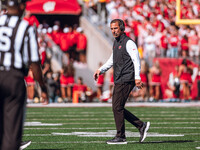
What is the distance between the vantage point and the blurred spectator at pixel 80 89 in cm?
2141

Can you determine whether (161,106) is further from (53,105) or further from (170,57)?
(170,57)

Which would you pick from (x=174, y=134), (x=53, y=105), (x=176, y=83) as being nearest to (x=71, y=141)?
(x=174, y=134)

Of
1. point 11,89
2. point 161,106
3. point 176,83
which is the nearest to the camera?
point 11,89

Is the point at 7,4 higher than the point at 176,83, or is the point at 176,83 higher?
the point at 7,4

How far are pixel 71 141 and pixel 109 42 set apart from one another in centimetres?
1630

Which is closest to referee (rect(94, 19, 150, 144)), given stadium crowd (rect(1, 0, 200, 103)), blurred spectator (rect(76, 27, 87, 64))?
stadium crowd (rect(1, 0, 200, 103))

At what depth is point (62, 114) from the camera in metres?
15.2

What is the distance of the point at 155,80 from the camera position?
22.7m

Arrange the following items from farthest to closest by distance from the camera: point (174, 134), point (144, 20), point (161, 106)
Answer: point (144, 20) < point (161, 106) < point (174, 134)

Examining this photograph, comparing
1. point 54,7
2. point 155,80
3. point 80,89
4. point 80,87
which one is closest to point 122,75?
point 80,89

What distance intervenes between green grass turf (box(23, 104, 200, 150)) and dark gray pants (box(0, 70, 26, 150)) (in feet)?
9.50

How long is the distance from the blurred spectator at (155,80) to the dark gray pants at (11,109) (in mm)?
17017

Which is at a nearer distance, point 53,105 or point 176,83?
point 53,105

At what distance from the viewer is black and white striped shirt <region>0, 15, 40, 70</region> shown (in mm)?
5664
